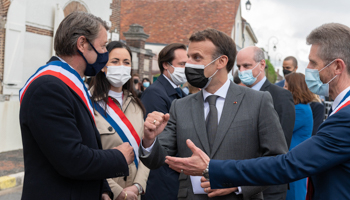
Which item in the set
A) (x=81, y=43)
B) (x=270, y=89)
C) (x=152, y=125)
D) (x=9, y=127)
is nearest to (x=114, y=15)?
(x=9, y=127)

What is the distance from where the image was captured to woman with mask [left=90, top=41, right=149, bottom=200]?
11.0ft

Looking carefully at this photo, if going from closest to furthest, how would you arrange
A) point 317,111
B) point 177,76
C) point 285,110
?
point 285,110, point 177,76, point 317,111

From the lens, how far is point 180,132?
118 inches

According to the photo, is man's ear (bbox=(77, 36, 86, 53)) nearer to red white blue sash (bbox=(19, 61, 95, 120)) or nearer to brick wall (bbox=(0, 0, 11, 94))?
red white blue sash (bbox=(19, 61, 95, 120))

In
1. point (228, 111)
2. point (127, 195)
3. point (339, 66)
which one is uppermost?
point (339, 66)

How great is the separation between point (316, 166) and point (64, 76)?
169 centimetres

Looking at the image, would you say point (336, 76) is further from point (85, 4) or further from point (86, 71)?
point (85, 4)

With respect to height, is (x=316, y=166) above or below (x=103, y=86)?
below

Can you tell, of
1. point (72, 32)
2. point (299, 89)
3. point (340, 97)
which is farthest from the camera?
point (299, 89)

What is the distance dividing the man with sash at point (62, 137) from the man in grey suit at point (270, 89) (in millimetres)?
1798

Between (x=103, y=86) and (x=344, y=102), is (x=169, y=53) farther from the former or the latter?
(x=344, y=102)

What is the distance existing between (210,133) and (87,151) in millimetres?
999

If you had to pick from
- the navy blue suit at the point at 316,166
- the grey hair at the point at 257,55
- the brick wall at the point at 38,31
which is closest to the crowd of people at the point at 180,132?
the navy blue suit at the point at 316,166

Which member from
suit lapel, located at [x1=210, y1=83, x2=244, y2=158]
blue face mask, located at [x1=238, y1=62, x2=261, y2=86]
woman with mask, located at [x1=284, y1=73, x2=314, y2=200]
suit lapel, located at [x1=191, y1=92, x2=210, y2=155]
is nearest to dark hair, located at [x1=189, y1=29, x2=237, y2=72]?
suit lapel, located at [x1=210, y1=83, x2=244, y2=158]
